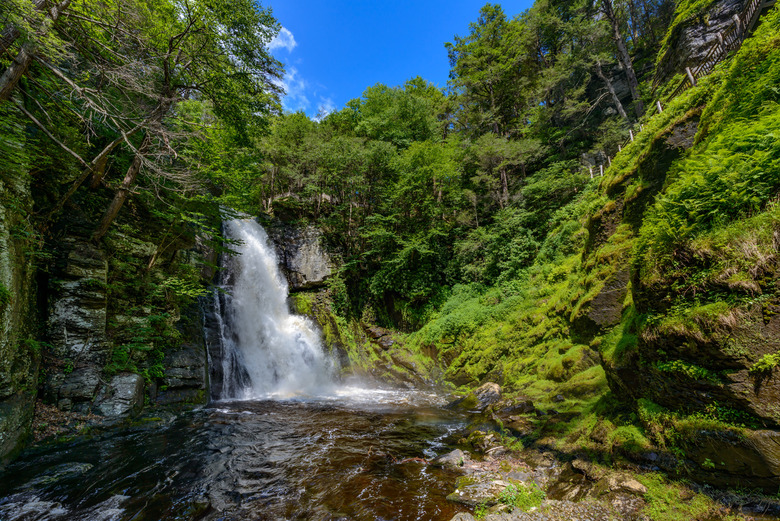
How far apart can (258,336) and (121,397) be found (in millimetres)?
7218

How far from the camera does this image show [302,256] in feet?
63.3

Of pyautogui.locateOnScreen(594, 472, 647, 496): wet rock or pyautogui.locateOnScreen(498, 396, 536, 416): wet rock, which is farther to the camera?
pyautogui.locateOnScreen(498, 396, 536, 416): wet rock

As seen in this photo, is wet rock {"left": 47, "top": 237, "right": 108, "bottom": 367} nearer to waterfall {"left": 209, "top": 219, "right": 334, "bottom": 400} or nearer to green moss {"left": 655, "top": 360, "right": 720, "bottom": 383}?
waterfall {"left": 209, "top": 219, "right": 334, "bottom": 400}

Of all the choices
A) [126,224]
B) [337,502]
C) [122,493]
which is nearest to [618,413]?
[337,502]

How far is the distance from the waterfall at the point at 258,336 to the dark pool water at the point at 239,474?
404 cm

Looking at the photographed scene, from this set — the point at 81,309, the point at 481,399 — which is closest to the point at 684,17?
the point at 481,399

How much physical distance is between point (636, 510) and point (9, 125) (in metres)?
11.8

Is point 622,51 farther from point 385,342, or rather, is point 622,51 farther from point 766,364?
point 766,364

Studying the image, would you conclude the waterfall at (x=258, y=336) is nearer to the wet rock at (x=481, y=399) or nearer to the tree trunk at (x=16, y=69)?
the wet rock at (x=481, y=399)

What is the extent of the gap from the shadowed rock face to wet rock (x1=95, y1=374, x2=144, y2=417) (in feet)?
35.3

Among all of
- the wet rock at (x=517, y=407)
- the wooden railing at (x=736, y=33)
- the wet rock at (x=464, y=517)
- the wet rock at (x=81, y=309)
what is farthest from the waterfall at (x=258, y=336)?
the wooden railing at (x=736, y=33)

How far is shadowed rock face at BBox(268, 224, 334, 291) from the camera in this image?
61.2 ft

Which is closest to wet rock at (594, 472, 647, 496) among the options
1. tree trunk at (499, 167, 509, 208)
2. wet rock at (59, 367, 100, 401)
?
wet rock at (59, 367, 100, 401)

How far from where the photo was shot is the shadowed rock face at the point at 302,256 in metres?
18.6
